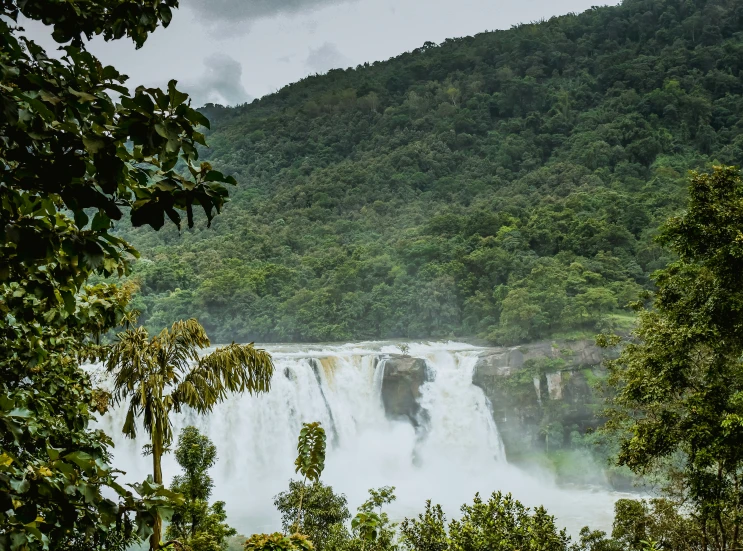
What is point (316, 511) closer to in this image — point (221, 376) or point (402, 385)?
point (221, 376)

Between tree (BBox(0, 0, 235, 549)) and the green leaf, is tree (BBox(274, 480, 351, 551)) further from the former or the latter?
the green leaf

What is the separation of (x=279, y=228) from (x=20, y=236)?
137ft

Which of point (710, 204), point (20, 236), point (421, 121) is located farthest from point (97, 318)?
point (421, 121)

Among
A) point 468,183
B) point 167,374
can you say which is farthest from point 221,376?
point 468,183

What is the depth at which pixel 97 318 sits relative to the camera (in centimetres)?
344

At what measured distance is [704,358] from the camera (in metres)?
7.17

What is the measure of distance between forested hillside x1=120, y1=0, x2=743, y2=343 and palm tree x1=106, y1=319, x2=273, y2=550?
68.3 ft

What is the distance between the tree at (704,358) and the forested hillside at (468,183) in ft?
59.2

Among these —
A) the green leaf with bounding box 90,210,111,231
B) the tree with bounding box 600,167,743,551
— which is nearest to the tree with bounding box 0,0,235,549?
the green leaf with bounding box 90,210,111,231

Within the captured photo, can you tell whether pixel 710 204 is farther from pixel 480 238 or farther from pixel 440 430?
pixel 480 238

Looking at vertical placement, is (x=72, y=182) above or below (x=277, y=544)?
above

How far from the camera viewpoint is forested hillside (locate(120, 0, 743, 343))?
30.4 metres

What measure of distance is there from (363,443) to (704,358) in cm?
1605

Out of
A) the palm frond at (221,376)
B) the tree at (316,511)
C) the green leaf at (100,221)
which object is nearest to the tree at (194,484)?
the tree at (316,511)
